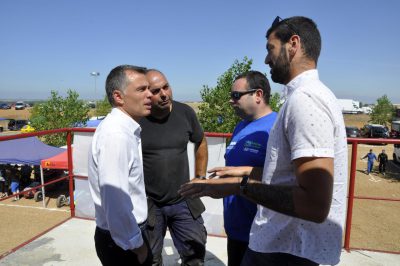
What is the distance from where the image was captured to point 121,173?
181 cm

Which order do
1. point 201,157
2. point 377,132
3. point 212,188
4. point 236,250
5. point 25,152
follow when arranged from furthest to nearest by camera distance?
1. point 377,132
2. point 25,152
3. point 201,157
4. point 236,250
5. point 212,188

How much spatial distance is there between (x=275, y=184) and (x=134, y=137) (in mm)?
993

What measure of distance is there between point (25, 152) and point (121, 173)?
16113 mm

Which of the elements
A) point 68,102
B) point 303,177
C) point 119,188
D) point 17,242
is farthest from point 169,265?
point 68,102

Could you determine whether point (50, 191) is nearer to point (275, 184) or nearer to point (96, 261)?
point (96, 261)

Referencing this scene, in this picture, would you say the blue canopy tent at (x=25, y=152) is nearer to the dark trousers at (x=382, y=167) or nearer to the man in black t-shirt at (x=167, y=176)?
the man in black t-shirt at (x=167, y=176)

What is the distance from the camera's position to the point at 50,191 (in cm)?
1777

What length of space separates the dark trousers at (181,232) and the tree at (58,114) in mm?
20661

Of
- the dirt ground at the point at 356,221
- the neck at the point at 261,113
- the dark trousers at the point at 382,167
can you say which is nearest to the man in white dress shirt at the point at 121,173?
the neck at the point at 261,113

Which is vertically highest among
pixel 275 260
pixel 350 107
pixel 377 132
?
pixel 275 260

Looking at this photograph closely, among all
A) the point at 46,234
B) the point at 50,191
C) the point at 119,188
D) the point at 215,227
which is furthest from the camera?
the point at 50,191

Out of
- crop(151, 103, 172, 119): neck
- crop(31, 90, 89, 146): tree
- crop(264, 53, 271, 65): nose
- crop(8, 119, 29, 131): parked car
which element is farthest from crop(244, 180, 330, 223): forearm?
crop(8, 119, 29, 131): parked car

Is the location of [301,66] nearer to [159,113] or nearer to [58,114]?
[159,113]

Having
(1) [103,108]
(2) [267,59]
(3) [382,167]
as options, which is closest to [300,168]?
(2) [267,59]
